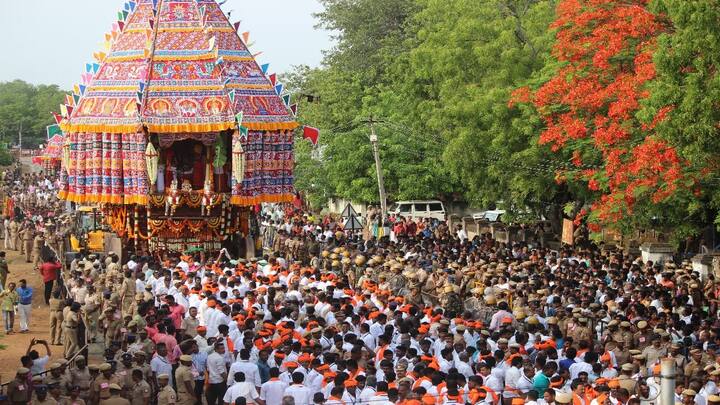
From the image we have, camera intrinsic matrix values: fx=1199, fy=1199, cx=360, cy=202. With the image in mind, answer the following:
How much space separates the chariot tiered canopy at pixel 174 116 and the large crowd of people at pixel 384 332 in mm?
3400

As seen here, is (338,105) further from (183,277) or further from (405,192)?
(183,277)

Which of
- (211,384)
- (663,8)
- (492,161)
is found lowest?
(211,384)

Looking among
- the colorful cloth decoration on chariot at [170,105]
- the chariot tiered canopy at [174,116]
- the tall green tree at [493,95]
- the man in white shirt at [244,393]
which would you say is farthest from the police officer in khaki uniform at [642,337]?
the colorful cloth decoration on chariot at [170,105]

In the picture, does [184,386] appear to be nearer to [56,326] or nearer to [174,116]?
[56,326]

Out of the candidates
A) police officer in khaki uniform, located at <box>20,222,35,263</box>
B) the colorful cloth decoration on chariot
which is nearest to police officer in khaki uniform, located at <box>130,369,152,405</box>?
the colorful cloth decoration on chariot

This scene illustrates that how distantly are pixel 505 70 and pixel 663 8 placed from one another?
10.9m

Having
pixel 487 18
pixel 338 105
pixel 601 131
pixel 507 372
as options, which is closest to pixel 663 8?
pixel 601 131

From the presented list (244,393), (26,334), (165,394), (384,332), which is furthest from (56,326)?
(244,393)

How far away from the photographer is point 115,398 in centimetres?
1341

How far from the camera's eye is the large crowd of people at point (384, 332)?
13461 millimetres

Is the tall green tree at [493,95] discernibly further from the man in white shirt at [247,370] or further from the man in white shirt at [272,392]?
the man in white shirt at [272,392]

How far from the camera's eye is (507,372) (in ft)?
45.8

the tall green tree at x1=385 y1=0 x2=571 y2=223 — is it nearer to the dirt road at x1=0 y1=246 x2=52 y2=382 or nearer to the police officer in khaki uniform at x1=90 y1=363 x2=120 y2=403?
the dirt road at x1=0 y1=246 x2=52 y2=382

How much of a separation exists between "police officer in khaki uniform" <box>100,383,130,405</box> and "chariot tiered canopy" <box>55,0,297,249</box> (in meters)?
14.1
